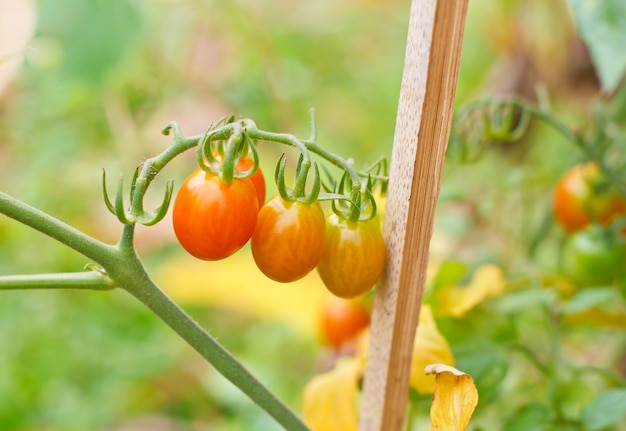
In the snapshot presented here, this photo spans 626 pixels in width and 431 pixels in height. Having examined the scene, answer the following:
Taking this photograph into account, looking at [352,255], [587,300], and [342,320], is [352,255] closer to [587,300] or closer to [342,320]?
[587,300]

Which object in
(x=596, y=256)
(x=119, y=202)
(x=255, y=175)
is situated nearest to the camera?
(x=119, y=202)

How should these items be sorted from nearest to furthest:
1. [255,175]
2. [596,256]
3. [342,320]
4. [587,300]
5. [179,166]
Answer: [255,175] < [587,300] < [596,256] < [342,320] < [179,166]

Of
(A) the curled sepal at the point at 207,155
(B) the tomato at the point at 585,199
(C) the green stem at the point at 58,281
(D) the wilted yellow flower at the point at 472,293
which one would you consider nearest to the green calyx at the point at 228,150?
(A) the curled sepal at the point at 207,155

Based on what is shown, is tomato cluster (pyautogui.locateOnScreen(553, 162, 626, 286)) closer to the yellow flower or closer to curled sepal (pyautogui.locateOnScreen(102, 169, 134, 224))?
the yellow flower

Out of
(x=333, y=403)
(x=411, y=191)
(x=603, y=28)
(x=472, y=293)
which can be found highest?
(x=603, y=28)

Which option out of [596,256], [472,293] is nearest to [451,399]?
[472,293]

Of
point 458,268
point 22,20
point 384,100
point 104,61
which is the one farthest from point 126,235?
point 22,20

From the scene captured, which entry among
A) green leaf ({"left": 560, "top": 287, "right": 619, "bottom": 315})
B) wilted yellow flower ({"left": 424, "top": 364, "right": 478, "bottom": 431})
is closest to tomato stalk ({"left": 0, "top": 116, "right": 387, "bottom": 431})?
wilted yellow flower ({"left": 424, "top": 364, "right": 478, "bottom": 431})
